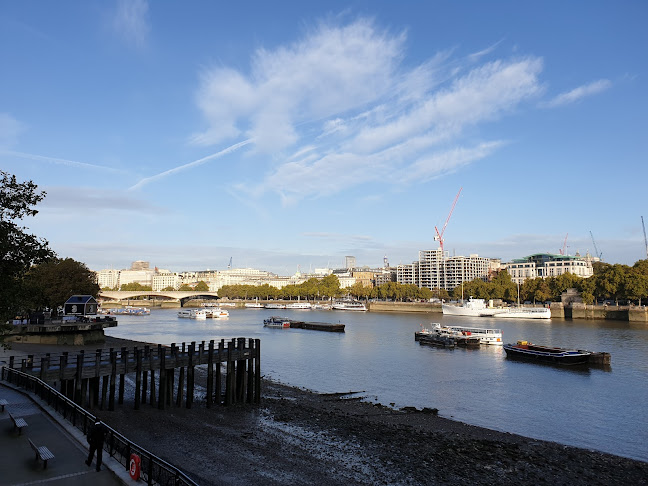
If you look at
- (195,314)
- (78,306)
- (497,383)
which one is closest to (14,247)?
(497,383)

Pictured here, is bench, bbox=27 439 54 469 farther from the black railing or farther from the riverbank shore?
the riverbank shore

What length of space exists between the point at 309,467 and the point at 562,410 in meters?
21.9

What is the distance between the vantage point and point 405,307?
174 meters

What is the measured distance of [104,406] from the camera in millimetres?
25750

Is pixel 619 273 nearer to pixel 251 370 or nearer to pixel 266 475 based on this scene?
pixel 251 370

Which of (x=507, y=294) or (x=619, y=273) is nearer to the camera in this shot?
(x=619, y=273)

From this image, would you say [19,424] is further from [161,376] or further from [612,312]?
[612,312]

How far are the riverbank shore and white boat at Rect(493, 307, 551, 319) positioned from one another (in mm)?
103548

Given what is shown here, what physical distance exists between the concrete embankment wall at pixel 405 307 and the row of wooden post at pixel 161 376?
137474 mm

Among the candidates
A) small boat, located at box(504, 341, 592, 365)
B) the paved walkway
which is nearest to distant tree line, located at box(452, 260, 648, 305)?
small boat, located at box(504, 341, 592, 365)

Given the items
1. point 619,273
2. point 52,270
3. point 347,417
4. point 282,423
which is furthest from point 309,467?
point 619,273

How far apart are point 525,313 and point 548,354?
256 feet

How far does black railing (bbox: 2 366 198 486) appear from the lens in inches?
442

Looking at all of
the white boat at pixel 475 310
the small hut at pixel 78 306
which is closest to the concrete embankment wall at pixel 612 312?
the white boat at pixel 475 310
